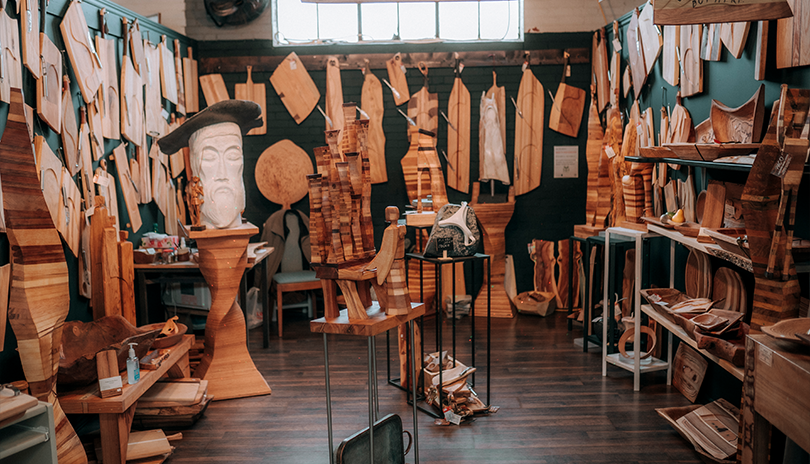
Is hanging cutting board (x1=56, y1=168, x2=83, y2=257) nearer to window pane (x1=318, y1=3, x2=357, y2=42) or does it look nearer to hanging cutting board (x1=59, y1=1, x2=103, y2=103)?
hanging cutting board (x1=59, y1=1, x2=103, y2=103)

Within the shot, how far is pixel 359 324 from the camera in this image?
110 inches

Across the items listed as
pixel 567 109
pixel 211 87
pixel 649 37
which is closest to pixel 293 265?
pixel 211 87

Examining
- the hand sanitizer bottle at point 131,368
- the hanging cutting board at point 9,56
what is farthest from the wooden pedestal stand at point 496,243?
the hanging cutting board at point 9,56

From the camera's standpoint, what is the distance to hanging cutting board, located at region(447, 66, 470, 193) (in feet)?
20.2

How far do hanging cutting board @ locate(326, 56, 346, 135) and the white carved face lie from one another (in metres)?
2.22

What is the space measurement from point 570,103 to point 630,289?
227 centimetres

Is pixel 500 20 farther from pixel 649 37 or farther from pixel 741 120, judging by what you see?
pixel 741 120

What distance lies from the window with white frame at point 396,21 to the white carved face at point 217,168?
2612mm

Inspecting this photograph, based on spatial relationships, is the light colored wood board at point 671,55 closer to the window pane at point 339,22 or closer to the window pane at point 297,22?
the window pane at point 339,22

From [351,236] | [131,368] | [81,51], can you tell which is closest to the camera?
[351,236]

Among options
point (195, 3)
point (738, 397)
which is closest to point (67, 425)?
point (738, 397)

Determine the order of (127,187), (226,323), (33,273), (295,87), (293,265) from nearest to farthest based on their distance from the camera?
(33,273) < (226,323) < (127,187) < (293,265) < (295,87)

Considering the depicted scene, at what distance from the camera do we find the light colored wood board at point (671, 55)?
415cm

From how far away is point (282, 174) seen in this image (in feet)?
20.2
